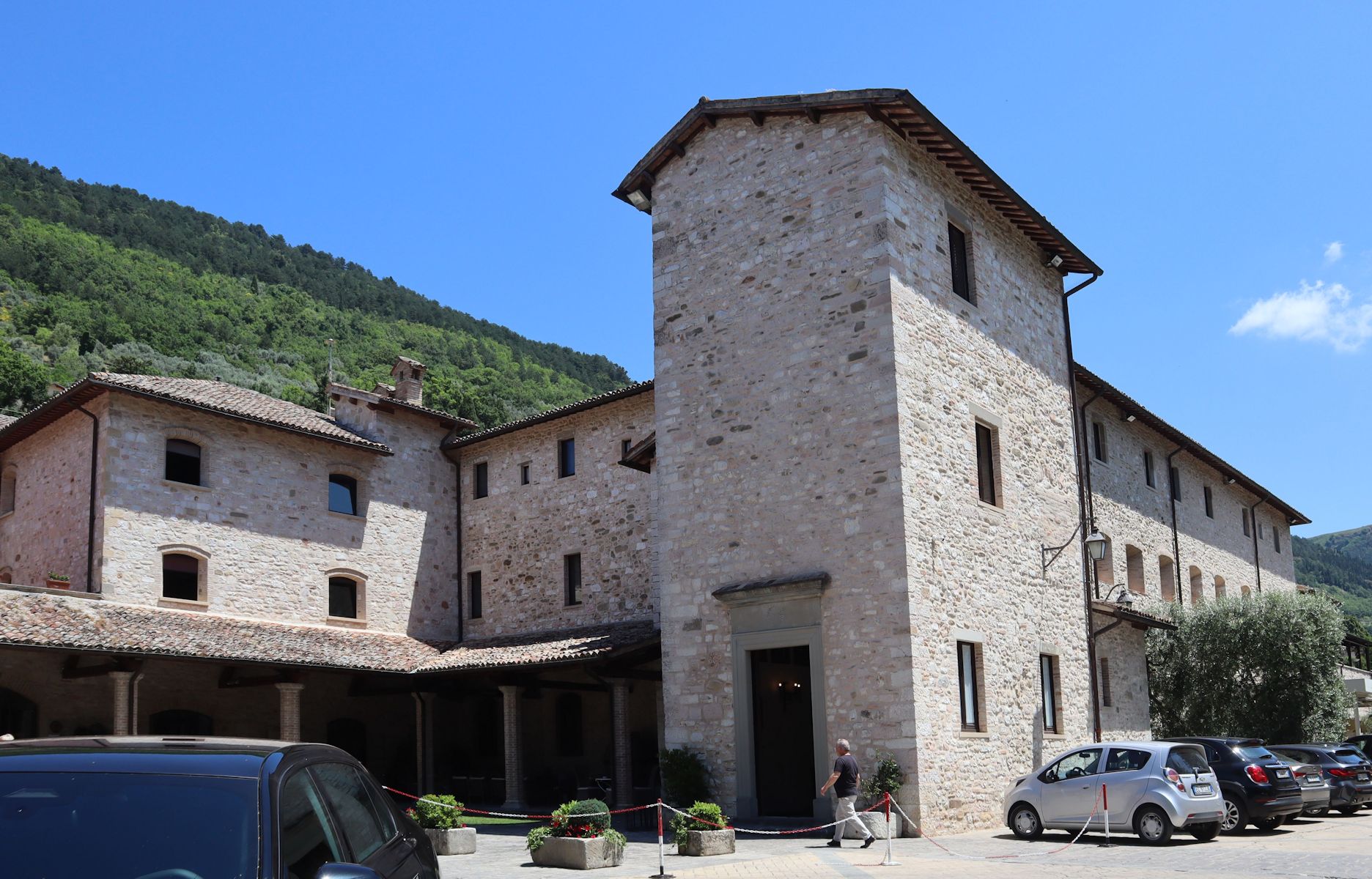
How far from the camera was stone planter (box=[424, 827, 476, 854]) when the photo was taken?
15641mm

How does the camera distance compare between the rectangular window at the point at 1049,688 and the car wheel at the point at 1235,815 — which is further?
the rectangular window at the point at 1049,688

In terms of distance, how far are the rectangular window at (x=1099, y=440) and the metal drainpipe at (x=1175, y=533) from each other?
4.78 m

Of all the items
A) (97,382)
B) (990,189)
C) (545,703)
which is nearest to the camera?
(990,189)

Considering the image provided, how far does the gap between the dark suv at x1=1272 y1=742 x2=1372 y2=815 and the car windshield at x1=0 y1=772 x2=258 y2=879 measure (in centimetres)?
1846

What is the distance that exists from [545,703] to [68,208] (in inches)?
2463

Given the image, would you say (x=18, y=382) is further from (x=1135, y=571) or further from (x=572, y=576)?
(x=1135, y=571)

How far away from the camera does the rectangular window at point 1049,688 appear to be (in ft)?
64.5

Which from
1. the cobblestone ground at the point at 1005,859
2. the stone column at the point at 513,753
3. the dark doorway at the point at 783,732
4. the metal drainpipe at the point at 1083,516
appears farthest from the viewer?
the stone column at the point at 513,753

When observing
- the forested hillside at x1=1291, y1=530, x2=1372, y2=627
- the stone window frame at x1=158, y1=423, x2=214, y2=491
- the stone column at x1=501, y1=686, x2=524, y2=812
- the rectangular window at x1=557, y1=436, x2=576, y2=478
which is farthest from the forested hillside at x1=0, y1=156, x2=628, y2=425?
the forested hillside at x1=1291, y1=530, x2=1372, y2=627

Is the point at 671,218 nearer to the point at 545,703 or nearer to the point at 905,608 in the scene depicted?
the point at 905,608

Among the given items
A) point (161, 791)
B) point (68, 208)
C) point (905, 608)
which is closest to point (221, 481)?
point (905, 608)

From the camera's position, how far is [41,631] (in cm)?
1864

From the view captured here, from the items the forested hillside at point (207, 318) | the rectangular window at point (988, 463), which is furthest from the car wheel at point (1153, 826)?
the forested hillside at point (207, 318)

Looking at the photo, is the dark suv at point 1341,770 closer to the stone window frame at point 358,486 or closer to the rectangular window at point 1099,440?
the rectangular window at point 1099,440
